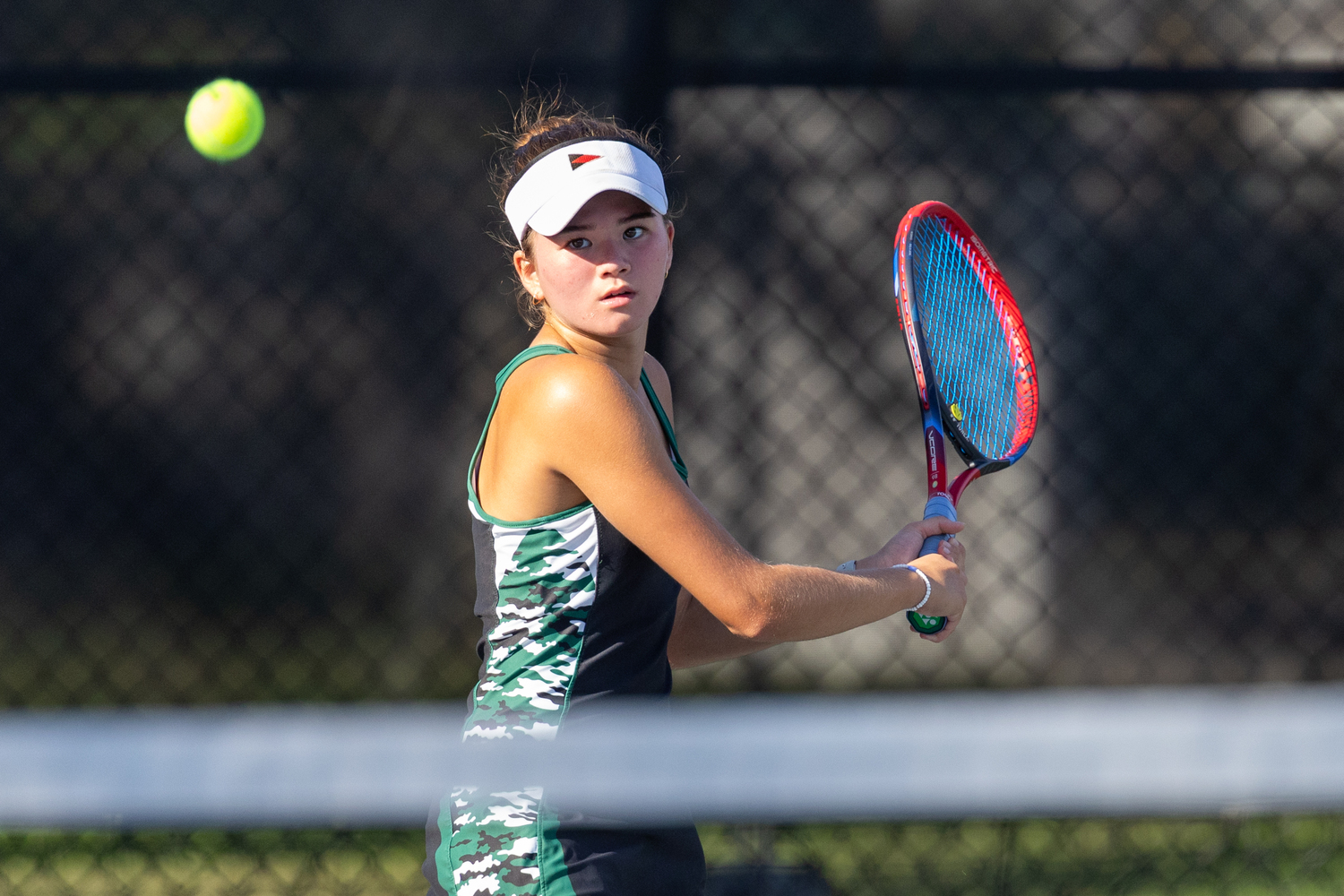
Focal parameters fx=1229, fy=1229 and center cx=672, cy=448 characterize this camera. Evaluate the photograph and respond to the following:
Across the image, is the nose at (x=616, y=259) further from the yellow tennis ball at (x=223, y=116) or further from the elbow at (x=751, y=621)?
the yellow tennis ball at (x=223, y=116)

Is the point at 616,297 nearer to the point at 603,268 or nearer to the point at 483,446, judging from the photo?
the point at 603,268

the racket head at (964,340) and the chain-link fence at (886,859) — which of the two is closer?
the racket head at (964,340)

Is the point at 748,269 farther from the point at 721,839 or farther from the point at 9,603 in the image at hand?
the point at 9,603

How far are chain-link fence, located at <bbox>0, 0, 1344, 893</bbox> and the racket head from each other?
773 millimetres

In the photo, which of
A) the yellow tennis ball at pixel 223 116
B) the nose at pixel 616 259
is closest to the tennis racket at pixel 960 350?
the nose at pixel 616 259

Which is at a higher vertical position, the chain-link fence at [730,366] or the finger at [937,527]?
the chain-link fence at [730,366]

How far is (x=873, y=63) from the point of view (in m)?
2.45

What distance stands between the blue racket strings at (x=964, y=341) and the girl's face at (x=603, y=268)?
573 millimetres

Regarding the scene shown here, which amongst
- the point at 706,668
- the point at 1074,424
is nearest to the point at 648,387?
the point at 706,668

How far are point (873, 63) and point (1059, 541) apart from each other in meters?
1.13

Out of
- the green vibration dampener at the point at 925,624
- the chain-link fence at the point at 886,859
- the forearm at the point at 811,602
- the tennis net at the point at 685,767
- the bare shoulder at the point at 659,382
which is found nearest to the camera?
→ the tennis net at the point at 685,767

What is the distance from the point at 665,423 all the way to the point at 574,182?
0.89 feet

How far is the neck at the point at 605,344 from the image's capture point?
1.24 meters

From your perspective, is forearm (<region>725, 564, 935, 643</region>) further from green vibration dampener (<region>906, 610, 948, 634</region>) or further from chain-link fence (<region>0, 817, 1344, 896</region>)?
chain-link fence (<region>0, 817, 1344, 896</region>)
